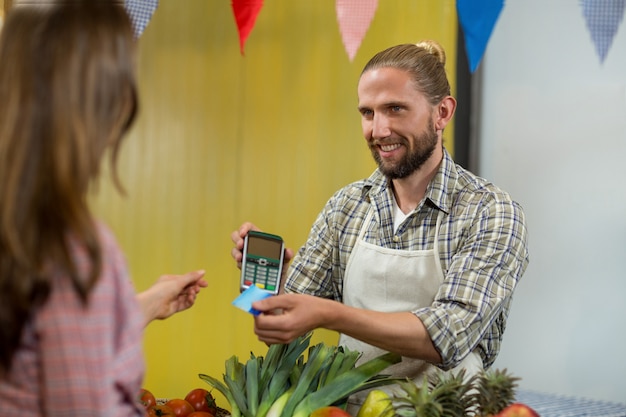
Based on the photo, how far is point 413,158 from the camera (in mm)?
2160

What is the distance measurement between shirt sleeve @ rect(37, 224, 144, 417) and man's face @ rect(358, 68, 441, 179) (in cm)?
125

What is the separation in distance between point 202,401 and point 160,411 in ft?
0.51

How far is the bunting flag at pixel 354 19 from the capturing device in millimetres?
2543

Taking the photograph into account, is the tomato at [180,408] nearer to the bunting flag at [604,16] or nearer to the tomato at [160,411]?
the tomato at [160,411]

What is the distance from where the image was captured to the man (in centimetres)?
184

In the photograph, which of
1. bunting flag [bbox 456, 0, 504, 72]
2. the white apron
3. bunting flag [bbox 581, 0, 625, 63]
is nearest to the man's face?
the white apron

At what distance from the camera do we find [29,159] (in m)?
0.97

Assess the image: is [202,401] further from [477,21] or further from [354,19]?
[477,21]

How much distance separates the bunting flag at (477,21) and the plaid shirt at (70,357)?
5.72ft

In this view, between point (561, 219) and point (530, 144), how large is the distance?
0.33 m

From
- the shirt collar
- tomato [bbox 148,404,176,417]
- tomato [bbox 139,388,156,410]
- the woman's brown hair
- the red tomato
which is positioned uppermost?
the woman's brown hair

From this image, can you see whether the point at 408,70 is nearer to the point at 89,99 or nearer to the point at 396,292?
the point at 396,292

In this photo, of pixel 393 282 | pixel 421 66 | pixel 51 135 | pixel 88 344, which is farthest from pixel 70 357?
pixel 421 66

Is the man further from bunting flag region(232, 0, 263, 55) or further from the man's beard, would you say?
bunting flag region(232, 0, 263, 55)
